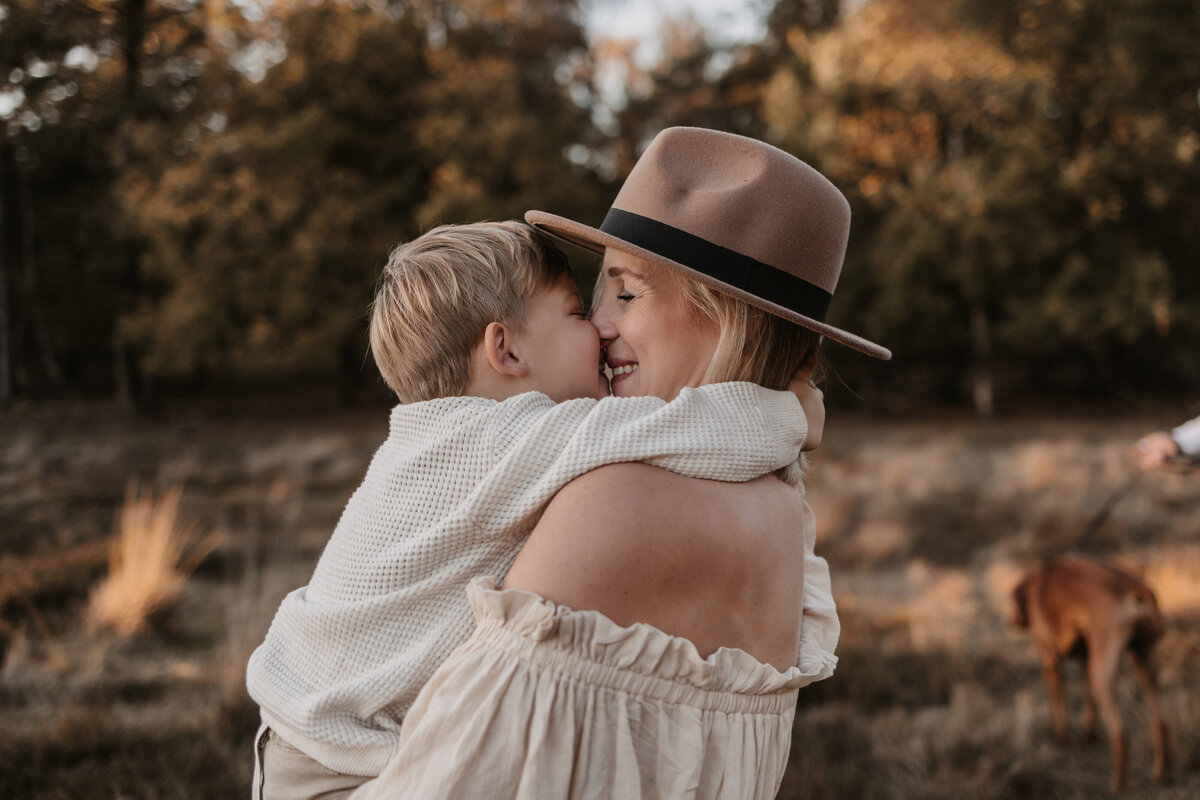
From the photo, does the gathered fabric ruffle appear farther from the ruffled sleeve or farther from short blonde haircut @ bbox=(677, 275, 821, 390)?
short blonde haircut @ bbox=(677, 275, 821, 390)

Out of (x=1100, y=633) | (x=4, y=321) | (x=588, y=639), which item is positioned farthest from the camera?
(x=4, y=321)

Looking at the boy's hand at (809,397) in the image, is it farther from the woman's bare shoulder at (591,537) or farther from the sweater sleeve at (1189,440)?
the sweater sleeve at (1189,440)

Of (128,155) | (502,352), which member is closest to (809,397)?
(502,352)

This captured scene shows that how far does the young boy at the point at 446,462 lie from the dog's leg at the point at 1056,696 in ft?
12.2

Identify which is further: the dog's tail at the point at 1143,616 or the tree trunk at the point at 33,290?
the tree trunk at the point at 33,290

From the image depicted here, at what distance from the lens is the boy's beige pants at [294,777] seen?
56.7 inches

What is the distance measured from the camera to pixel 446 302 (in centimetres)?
159

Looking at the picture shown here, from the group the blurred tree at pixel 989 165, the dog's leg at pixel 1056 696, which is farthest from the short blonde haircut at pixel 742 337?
the blurred tree at pixel 989 165

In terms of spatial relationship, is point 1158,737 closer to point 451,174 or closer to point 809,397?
point 809,397

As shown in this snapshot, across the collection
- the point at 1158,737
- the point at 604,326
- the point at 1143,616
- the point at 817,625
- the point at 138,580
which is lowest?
the point at 138,580

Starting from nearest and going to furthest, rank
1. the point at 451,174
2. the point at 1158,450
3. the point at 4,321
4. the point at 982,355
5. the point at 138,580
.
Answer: the point at 1158,450 < the point at 138,580 < the point at 4,321 < the point at 451,174 < the point at 982,355

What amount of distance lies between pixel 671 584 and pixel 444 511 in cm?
36

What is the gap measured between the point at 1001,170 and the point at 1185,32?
353 centimetres

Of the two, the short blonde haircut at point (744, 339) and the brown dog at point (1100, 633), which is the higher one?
the short blonde haircut at point (744, 339)
